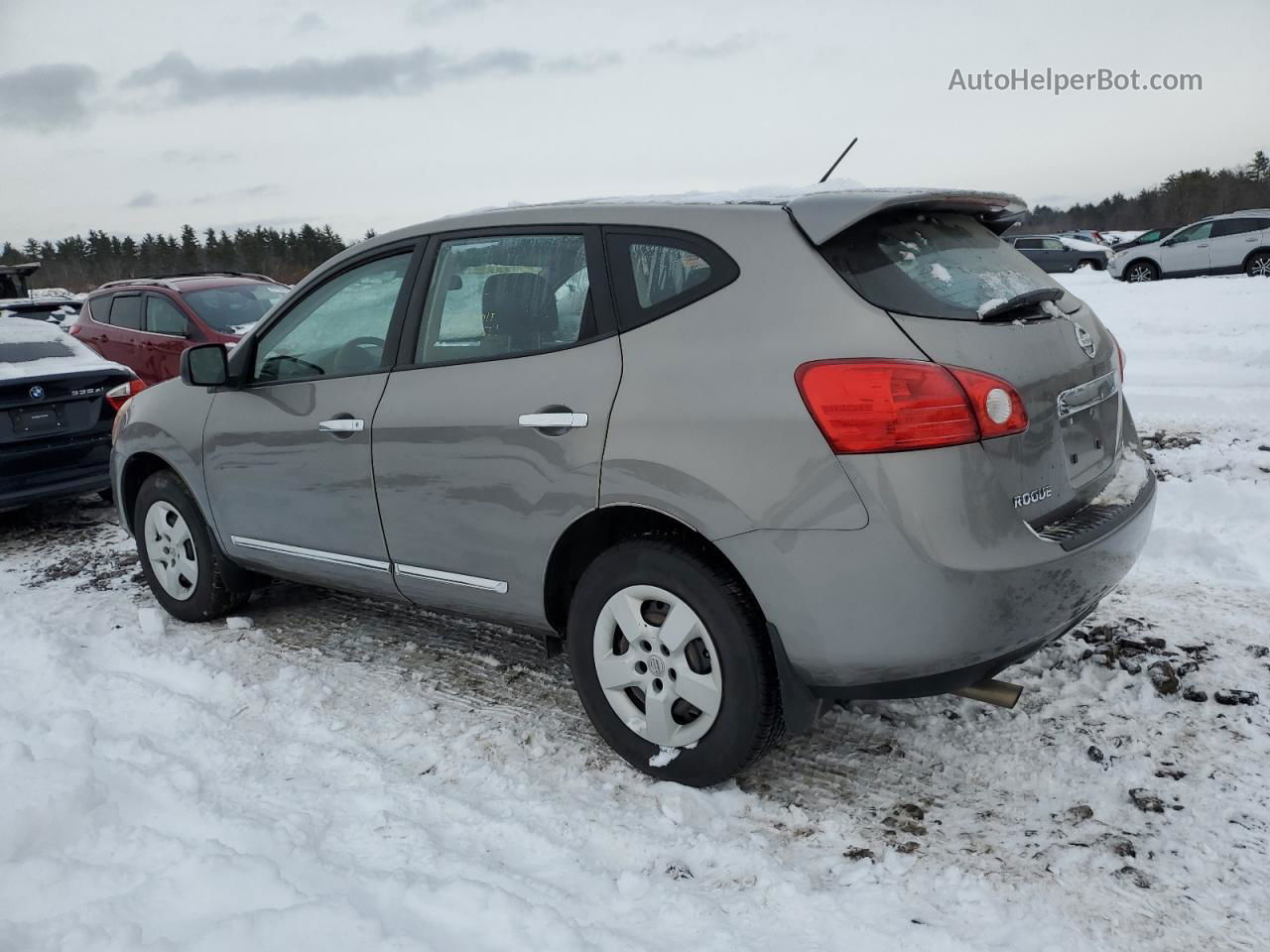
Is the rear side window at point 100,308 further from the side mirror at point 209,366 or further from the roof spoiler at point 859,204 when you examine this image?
the roof spoiler at point 859,204

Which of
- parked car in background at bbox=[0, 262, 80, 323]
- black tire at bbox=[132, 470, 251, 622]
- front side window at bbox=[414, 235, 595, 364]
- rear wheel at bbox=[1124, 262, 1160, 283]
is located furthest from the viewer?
rear wheel at bbox=[1124, 262, 1160, 283]

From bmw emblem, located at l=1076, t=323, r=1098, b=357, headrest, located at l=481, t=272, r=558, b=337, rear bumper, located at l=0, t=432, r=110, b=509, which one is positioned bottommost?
rear bumper, located at l=0, t=432, r=110, b=509

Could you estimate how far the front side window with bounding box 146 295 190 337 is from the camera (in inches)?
420

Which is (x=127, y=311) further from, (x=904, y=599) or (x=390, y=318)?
(x=904, y=599)

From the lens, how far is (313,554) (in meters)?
4.00

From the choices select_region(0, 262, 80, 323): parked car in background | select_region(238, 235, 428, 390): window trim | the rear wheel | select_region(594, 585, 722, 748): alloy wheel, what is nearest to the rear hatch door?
select_region(594, 585, 722, 748): alloy wheel

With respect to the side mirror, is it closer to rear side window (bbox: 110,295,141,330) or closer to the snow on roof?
the snow on roof

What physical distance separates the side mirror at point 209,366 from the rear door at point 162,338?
691 centimetres

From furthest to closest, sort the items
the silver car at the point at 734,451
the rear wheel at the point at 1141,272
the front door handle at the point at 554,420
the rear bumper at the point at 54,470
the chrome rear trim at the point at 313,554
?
the rear wheel at the point at 1141,272 < the rear bumper at the point at 54,470 < the chrome rear trim at the point at 313,554 < the front door handle at the point at 554,420 < the silver car at the point at 734,451

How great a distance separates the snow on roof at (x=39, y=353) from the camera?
6.66 m

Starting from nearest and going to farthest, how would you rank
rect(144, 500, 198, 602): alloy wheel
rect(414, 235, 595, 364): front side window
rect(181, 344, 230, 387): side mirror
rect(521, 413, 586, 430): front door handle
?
1. rect(521, 413, 586, 430): front door handle
2. rect(414, 235, 595, 364): front side window
3. rect(181, 344, 230, 387): side mirror
4. rect(144, 500, 198, 602): alloy wheel

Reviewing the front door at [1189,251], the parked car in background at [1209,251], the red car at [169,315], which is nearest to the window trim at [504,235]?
the red car at [169,315]

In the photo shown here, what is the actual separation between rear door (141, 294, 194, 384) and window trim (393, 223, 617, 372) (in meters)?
7.87

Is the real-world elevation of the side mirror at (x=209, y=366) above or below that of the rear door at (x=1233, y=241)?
below
